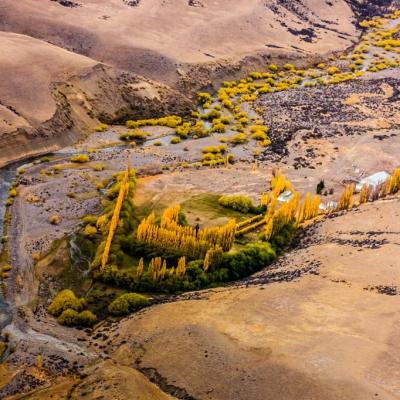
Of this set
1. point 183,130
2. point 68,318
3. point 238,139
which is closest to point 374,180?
point 238,139

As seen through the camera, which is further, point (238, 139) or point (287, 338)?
point (238, 139)

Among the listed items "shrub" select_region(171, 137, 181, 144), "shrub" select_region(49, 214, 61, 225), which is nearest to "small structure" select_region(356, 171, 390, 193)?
"shrub" select_region(171, 137, 181, 144)

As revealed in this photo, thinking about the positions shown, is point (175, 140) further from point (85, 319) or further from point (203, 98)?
point (85, 319)

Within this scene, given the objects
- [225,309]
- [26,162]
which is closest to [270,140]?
[26,162]

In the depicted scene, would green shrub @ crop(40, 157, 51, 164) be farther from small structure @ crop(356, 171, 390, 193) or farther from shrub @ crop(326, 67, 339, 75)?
shrub @ crop(326, 67, 339, 75)

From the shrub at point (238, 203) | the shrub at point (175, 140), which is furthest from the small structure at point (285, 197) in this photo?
the shrub at point (175, 140)

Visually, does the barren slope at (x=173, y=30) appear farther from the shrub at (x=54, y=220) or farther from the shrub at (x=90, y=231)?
the shrub at (x=90, y=231)

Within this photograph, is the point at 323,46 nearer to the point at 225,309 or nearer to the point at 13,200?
the point at 13,200
